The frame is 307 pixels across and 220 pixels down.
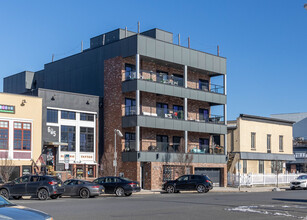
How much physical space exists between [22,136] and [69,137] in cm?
463

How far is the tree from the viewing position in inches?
1432

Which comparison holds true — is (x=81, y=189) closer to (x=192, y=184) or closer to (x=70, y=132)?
(x=192, y=184)

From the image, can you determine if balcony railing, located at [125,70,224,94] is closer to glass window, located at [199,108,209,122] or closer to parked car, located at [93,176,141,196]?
glass window, located at [199,108,209,122]

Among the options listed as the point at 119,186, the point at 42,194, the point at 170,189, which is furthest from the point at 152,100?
the point at 42,194

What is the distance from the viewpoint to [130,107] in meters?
44.6

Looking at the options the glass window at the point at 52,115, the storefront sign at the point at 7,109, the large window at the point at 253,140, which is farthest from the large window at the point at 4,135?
the large window at the point at 253,140

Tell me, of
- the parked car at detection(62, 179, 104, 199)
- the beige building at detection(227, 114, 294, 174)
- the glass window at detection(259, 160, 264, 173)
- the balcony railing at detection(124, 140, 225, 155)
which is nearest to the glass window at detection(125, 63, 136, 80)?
the balcony railing at detection(124, 140, 225, 155)

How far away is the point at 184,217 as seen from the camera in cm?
1689

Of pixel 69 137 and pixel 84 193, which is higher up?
pixel 69 137

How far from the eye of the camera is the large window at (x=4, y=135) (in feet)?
127

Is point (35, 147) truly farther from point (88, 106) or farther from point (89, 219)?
point (89, 219)

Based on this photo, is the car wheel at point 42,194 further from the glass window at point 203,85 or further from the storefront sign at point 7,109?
the glass window at point 203,85

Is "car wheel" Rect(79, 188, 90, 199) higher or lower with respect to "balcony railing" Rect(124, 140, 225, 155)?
lower

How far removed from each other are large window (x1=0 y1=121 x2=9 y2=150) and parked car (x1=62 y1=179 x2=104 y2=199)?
424 inches
